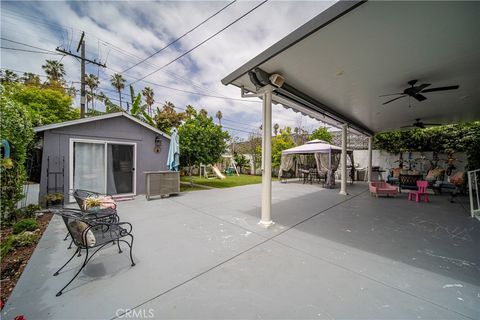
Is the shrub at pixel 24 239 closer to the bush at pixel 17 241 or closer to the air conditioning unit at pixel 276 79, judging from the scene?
the bush at pixel 17 241

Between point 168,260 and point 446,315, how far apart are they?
3.28m

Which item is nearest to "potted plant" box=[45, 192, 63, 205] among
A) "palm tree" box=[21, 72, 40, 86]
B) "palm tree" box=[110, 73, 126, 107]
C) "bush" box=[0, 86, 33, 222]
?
"bush" box=[0, 86, 33, 222]

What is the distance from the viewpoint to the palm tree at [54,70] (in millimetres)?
18719

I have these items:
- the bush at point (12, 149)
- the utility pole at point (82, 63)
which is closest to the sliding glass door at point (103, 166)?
the bush at point (12, 149)

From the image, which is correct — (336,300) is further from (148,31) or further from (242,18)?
(148,31)

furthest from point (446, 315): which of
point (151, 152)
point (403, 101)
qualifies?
point (151, 152)

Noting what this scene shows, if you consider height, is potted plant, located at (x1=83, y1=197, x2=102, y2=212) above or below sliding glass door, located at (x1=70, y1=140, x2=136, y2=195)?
below

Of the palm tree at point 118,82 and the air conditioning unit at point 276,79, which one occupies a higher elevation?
the palm tree at point 118,82

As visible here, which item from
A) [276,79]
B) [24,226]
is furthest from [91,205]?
[276,79]

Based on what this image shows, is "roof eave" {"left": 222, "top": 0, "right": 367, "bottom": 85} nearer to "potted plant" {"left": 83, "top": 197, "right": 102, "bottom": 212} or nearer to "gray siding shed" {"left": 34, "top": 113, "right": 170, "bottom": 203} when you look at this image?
"potted plant" {"left": 83, "top": 197, "right": 102, "bottom": 212}

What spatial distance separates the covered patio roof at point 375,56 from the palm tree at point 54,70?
81.0 feet

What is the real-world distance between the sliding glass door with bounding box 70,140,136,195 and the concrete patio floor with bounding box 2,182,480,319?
7.95 feet

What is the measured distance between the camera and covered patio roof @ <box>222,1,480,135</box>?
236 cm

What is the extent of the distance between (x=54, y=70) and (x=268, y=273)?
91.5ft
